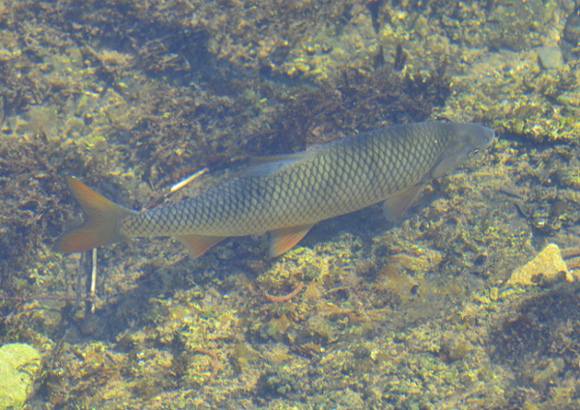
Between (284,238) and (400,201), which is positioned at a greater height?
(400,201)

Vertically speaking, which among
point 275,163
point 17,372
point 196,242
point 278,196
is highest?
point 275,163

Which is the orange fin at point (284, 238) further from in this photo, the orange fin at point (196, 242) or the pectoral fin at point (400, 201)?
the pectoral fin at point (400, 201)

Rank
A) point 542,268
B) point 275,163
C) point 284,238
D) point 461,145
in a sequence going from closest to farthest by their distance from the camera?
point 542,268 → point 275,163 → point 284,238 → point 461,145

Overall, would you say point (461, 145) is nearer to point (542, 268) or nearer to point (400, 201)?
point (400, 201)

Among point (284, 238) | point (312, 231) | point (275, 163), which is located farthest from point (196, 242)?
point (312, 231)

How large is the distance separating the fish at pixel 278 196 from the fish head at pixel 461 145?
266 millimetres

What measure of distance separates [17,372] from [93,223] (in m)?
1.69

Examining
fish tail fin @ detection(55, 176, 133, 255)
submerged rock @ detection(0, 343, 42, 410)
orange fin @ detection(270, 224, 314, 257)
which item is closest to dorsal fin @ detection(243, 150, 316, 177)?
orange fin @ detection(270, 224, 314, 257)

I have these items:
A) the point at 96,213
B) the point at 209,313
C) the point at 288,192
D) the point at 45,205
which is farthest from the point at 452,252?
the point at 45,205

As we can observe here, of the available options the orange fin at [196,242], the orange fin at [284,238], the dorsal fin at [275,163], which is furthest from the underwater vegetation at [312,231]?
the dorsal fin at [275,163]

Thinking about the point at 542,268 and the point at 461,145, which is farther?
the point at 461,145

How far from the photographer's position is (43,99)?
20.8 ft

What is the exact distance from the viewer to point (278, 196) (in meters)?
4.25

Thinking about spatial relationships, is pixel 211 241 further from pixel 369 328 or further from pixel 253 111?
pixel 253 111
